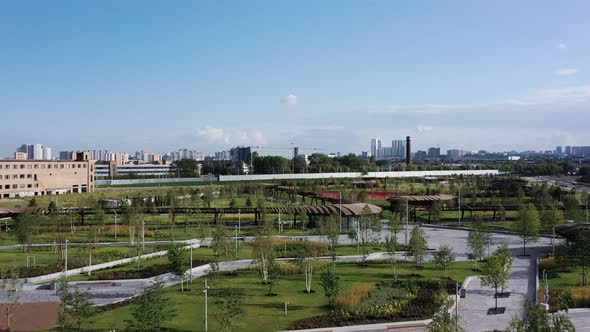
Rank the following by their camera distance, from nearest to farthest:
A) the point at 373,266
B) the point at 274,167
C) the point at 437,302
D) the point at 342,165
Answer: the point at 437,302 → the point at 373,266 → the point at 274,167 → the point at 342,165

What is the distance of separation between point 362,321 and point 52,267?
69.2 feet

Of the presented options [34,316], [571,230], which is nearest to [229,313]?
[34,316]

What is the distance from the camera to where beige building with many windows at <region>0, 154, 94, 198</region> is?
84188 mm

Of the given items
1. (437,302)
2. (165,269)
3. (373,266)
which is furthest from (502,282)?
(165,269)

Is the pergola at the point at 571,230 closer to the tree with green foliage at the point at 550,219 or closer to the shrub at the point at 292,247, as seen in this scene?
the tree with green foliage at the point at 550,219

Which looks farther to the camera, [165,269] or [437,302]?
[165,269]

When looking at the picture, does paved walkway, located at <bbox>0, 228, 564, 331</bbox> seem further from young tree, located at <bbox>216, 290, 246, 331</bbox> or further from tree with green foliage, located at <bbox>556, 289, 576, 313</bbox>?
young tree, located at <bbox>216, 290, 246, 331</bbox>

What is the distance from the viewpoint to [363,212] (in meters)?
50.8

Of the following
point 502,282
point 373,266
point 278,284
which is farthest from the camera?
point 373,266

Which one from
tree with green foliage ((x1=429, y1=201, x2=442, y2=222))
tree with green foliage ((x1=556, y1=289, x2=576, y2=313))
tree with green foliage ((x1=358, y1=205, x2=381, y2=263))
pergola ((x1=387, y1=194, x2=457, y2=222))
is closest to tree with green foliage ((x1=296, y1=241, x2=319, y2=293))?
tree with green foliage ((x1=358, y1=205, x2=381, y2=263))

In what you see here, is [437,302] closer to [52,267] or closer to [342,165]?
[52,267]

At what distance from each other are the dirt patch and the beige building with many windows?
66.8 m

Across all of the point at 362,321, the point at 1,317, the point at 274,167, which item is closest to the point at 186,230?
the point at 1,317

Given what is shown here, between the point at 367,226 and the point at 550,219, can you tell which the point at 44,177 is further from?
the point at 550,219
